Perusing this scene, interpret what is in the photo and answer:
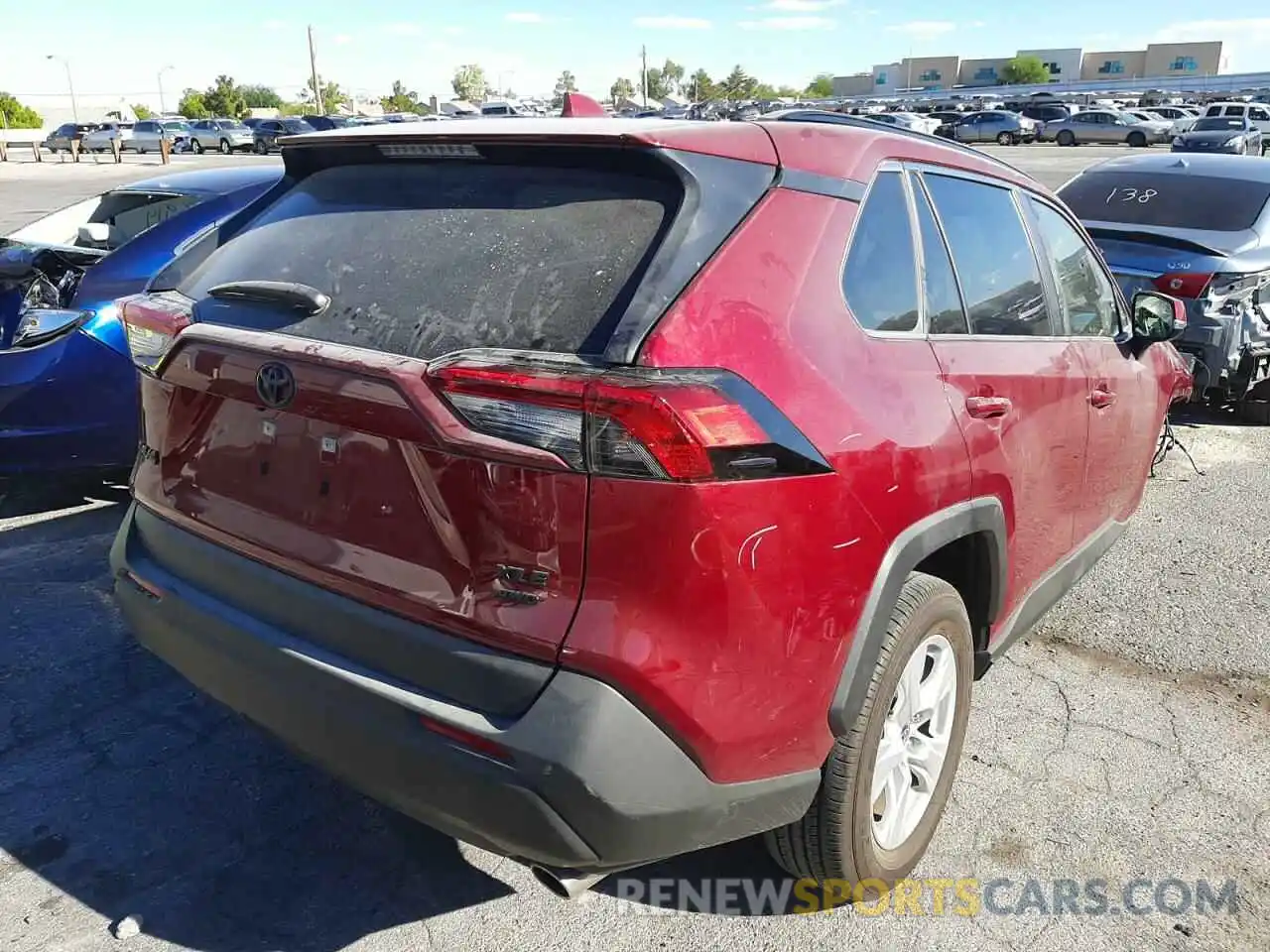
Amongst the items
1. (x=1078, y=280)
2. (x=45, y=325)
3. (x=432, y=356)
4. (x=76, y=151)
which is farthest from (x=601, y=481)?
(x=76, y=151)

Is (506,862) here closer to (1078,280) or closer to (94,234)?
(1078,280)

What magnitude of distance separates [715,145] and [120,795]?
8.14 ft

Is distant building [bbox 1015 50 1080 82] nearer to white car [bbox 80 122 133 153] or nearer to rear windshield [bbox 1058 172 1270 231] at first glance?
white car [bbox 80 122 133 153]

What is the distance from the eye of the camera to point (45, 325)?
474 cm

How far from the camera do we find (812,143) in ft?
7.73

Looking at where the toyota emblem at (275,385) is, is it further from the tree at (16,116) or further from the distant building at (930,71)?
the distant building at (930,71)

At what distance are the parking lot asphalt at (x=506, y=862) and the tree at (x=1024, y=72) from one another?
122890 millimetres

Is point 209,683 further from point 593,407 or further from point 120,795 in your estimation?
point 593,407

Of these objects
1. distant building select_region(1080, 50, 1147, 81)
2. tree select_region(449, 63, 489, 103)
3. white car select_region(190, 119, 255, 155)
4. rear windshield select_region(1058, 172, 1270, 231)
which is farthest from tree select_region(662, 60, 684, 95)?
rear windshield select_region(1058, 172, 1270, 231)

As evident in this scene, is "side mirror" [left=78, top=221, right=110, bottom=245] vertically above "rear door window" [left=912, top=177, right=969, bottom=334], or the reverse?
"rear door window" [left=912, top=177, right=969, bottom=334]

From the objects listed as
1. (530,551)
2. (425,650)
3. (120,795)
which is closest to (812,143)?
(530,551)

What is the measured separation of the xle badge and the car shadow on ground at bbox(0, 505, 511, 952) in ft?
3.57

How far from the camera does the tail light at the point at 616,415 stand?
1858mm

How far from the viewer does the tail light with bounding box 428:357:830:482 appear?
186 centimetres
